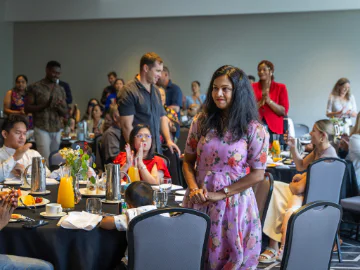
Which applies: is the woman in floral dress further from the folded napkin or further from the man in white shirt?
the man in white shirt

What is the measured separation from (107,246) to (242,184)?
28.1 inches

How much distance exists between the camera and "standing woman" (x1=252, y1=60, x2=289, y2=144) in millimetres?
6227

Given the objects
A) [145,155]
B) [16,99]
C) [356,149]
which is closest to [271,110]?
[356,149]

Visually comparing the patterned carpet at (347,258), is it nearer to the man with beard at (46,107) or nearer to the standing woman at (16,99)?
the man with beard at (46,107)

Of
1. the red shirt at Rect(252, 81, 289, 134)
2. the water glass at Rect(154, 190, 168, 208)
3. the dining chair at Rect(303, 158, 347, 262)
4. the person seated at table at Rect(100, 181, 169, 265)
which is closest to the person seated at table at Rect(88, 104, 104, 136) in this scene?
the red shirt at Rect(252, 81, 289, 134)

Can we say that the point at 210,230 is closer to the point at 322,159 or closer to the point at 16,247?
the point at 16,247

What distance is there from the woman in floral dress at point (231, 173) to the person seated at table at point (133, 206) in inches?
9.4

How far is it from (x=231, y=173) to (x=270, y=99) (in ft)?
12.3

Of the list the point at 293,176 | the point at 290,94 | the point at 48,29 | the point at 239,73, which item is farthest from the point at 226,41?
the point at 239,73

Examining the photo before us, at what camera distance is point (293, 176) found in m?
5.16

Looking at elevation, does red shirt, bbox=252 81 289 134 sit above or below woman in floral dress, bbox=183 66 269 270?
above

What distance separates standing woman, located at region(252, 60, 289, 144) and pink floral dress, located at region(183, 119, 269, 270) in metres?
3.57

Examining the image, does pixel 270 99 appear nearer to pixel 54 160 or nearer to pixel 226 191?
pixel 54 160

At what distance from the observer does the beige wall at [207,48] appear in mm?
10844
